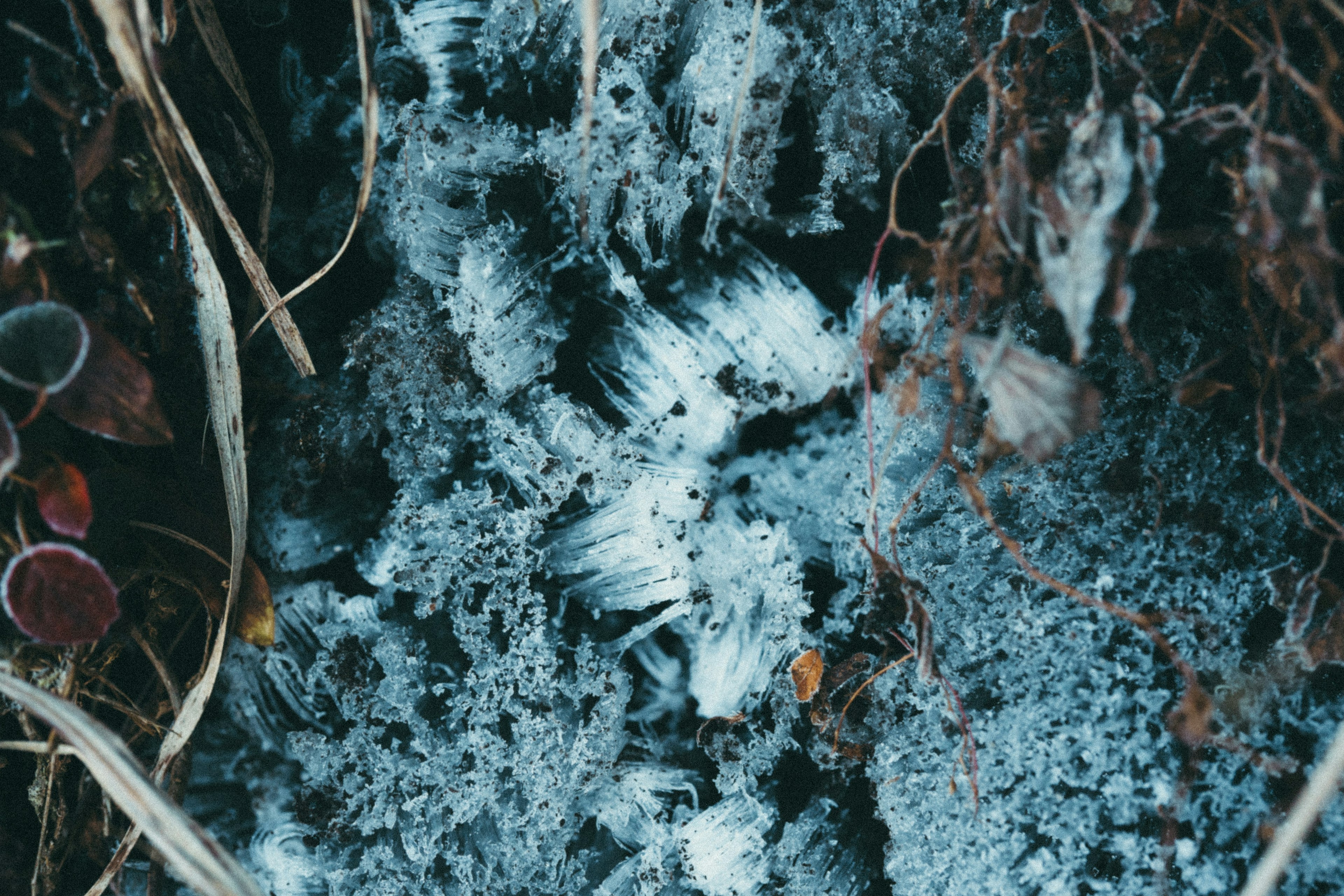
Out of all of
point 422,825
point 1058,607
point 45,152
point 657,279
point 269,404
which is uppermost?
point 45,152

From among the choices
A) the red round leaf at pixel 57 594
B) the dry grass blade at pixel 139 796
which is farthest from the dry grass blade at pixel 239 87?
the dry grass blade at pixel 139 796

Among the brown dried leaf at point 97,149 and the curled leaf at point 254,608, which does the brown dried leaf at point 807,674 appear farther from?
the brown dried leaf at point 97,149

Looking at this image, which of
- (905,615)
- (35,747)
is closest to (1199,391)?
(905,615)

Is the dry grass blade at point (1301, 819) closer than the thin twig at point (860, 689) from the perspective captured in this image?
Yes

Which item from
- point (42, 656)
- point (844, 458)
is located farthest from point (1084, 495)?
point (42, 656)

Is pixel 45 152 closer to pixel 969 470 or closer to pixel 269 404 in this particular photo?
pixel 269 404

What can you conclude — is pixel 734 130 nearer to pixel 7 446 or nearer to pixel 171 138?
pixel 171 138

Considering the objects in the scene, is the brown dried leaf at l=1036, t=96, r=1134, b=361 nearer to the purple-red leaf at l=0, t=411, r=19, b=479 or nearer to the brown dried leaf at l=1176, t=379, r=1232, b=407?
the brown dried leaf at l=1176, t=379, r=1232, b=407
